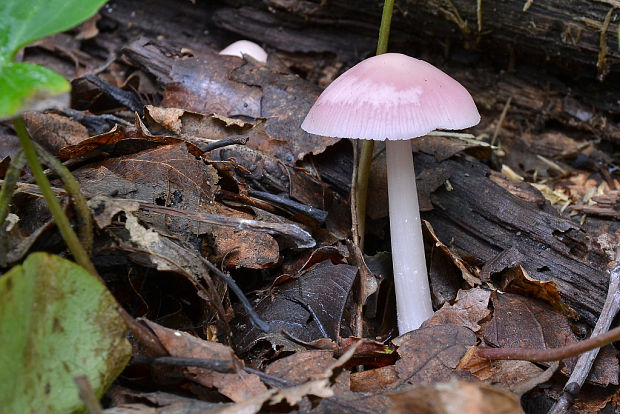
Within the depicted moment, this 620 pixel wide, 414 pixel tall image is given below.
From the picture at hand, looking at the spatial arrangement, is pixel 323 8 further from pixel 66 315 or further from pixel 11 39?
pixel 66 315

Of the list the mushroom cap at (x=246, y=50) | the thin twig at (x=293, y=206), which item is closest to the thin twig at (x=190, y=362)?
the thin twig at (x=293, y=206)

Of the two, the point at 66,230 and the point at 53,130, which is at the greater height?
the point at 66,230

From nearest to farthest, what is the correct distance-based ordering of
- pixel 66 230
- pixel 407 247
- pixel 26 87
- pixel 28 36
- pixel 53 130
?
pixel 26 87 < pixel 28 36 < pixel 66 230 < pixel 407 247 < pixel 53 130

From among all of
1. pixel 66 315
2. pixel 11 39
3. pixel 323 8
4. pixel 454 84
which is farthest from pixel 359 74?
pixel 323 8

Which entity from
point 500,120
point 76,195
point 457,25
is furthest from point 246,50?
point 76,195

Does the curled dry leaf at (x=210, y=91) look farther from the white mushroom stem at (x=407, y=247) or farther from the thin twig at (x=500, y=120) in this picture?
the thin twig at (x=500, y=120)

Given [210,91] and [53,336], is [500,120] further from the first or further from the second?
[53,336]

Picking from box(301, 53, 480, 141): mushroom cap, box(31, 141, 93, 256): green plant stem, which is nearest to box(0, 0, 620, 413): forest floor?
box(31, 141, 93, 256): green plant stem
